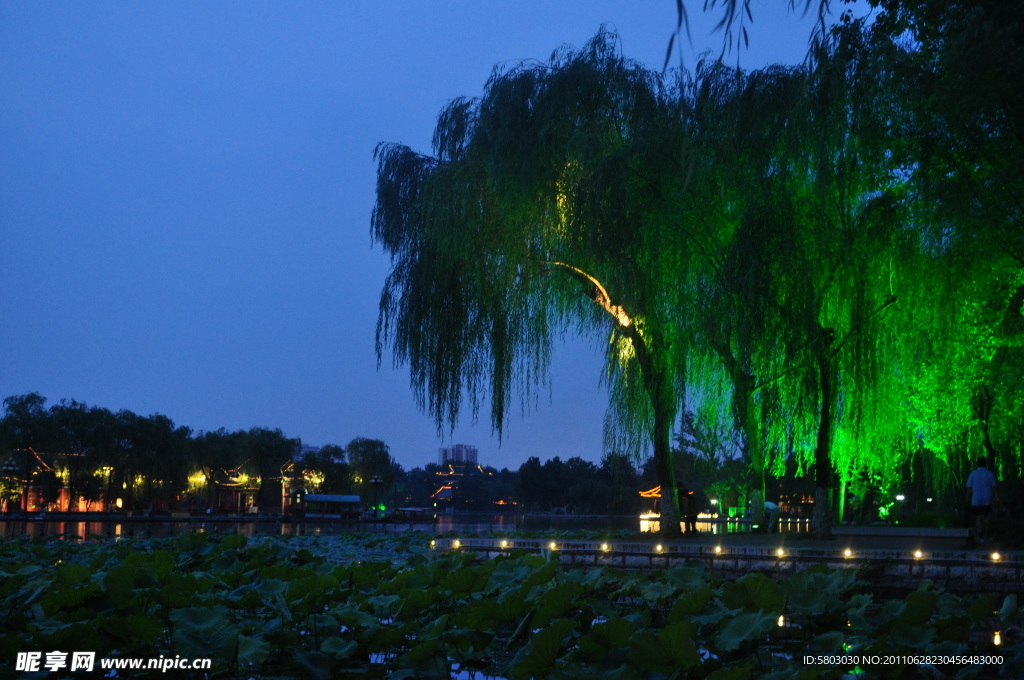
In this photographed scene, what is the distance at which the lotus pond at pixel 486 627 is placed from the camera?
11.8 ft

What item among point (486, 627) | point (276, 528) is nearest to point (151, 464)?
point (276, 528)

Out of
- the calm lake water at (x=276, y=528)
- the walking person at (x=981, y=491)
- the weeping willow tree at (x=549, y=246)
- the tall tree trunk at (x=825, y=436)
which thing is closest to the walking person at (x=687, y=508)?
the weeping willow tree at (x=549, y=246)

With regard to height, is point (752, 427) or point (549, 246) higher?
point (549, 246)

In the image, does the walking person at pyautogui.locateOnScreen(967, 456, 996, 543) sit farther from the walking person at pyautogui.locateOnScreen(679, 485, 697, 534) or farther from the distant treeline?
the distant treeline

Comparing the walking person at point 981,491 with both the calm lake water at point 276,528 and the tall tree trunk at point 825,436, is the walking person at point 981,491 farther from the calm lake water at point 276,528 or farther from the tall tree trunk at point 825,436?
the calm lake water at point 276,528

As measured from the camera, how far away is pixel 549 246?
550 inches

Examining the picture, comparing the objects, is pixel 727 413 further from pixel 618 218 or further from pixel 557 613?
pixel 557 613

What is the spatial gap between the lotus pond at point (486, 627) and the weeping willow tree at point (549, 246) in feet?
25.2

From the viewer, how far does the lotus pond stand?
360cm

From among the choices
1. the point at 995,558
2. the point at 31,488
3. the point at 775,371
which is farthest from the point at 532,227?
the point at 31,488

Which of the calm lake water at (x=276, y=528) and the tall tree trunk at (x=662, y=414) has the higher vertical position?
the tall tree trunk at (x=662, y=414)

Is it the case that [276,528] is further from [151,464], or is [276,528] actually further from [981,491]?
[981,491]

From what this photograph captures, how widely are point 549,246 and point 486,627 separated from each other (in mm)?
10112

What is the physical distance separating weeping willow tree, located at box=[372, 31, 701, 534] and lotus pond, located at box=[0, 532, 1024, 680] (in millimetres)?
7690
